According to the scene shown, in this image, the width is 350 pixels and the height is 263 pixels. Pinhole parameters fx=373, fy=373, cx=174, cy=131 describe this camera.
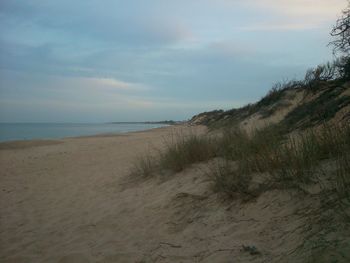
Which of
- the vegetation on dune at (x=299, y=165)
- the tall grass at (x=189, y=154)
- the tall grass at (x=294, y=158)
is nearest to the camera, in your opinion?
the vegetation on dune at (x=299, y=165)

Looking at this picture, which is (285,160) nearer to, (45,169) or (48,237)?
(48,237)

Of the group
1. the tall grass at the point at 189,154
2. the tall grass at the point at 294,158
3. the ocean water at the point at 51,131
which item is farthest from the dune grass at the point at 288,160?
the ocean water at the point at 51,131

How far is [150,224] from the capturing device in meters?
4.50

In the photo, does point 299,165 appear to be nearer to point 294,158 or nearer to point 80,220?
point 294,158

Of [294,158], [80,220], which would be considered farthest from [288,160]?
[80,220]

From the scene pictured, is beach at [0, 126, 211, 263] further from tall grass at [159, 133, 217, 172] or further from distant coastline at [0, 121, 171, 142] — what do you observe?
distant coastline at [0, 121, 171, 142]

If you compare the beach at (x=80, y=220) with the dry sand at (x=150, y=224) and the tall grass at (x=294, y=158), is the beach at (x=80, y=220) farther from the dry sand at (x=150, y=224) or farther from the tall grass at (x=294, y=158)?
the tall grass at (x=294, y=158)

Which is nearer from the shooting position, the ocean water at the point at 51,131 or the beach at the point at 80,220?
the beach at the point at 80,220

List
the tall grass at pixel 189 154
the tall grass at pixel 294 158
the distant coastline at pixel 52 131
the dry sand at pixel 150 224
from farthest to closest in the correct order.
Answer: the distant coastline at pixel 52 131
the tall grass at pixel 189 154
the tall grass at pixel 294 158
the dry sand at pixel 150 224

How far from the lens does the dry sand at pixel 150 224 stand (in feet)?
10.8

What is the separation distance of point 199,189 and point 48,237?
2.04 metres

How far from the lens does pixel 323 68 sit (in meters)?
12.1

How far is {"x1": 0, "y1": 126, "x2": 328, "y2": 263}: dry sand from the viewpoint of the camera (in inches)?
130

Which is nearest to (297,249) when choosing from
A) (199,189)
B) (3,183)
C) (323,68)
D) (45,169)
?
(199,189)
